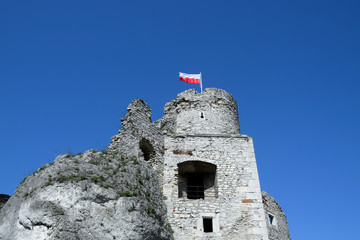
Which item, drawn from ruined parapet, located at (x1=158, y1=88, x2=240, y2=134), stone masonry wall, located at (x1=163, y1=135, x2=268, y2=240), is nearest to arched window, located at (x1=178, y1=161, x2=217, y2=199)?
stone masonry wall, located at (x1=163, y1=135, x2=268, y2=240)

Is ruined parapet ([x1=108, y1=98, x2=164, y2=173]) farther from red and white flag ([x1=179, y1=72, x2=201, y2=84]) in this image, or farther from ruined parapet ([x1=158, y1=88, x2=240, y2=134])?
red and white flag ([x1=179, y1=72, x2=201, y2=84])

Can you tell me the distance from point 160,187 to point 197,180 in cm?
237

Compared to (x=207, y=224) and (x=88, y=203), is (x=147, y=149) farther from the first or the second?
(x=88, y=203)

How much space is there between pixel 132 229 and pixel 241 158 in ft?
20.6

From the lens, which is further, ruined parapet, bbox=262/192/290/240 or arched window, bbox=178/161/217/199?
ruined parapet, bbox=262/192/290/240

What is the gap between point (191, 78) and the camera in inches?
773

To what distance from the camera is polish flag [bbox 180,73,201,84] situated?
19547 millimetres

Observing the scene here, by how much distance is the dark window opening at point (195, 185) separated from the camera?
15.9 metres

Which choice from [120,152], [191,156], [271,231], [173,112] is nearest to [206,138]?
[191,156]

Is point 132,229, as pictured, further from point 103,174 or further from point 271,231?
point 271,231

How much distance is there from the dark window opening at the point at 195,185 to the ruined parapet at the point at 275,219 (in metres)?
3.23

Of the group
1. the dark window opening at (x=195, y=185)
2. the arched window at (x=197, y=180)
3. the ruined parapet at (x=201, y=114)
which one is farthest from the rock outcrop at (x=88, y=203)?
the ruined parapet at (x=201, y=114)

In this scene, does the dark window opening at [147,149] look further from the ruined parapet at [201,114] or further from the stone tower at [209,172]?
the ruined parapet at [201,114]

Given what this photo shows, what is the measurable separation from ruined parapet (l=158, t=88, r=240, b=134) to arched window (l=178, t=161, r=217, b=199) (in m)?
1.70
